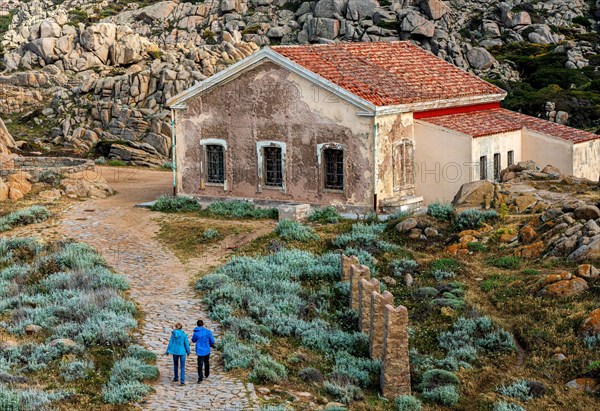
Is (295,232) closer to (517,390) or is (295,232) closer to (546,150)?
(517,390)

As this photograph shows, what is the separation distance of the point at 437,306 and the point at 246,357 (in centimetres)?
629

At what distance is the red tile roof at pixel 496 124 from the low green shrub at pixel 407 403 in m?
16.8

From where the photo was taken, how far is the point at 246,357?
2048 centimetres

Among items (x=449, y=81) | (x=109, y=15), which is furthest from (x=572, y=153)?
(x=109, y=15)

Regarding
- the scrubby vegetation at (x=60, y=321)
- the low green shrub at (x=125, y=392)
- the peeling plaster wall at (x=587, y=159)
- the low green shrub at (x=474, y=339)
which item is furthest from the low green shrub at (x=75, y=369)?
the peeling plaster wall at (x=587, y=159)

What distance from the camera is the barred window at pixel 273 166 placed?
34906mm

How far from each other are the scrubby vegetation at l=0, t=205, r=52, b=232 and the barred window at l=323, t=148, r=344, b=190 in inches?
395

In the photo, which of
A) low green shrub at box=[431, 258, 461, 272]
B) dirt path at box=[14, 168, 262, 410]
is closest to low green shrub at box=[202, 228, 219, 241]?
dirt path at box=[14, 168, 262, 410]

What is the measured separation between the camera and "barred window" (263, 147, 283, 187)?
115 ft

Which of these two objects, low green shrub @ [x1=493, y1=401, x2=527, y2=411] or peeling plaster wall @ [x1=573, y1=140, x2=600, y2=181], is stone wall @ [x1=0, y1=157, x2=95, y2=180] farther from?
low green shrub @ [x1=493, y1=401, x2=527, y2=411]

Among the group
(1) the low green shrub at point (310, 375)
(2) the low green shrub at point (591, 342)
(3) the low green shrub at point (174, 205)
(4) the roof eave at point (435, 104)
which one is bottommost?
(1) the low green shrub at point (310, 375)

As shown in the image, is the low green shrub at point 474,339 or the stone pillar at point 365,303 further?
the stone pillar at point 365,303

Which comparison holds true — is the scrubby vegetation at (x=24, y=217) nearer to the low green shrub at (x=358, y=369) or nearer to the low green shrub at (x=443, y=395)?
the low green shrub at (x=358, y=369)

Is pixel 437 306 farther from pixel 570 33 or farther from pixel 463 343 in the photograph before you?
pixel 570 33
